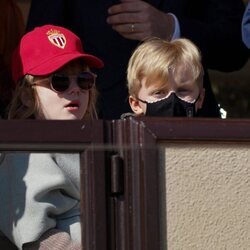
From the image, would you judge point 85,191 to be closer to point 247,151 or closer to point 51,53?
point 247,151

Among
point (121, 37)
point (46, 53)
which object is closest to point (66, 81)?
point (46, 53)

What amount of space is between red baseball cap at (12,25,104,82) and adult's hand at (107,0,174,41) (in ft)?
1.16

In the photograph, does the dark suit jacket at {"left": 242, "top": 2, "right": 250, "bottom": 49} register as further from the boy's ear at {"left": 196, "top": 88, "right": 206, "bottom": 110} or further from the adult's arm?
the boy's ear at {"left": 196, "top": 88, "right": 206, "bottom": 110}

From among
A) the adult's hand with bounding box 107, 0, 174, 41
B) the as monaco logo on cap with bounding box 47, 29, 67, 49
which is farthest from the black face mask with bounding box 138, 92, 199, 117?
the adult's hand with bounding box 107, 0, 174, 41

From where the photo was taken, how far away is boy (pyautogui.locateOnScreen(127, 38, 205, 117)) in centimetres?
433

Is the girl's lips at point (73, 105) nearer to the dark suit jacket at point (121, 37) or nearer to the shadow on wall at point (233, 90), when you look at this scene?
the dark suit jacket at point (121, 37)

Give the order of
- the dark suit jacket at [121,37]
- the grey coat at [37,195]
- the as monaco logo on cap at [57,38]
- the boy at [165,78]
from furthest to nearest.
→ the dark suit jacket at [121,37] → the as monaco logo on cap at [57,38] → the boy at [165,78] → the grey coat at [37,195]

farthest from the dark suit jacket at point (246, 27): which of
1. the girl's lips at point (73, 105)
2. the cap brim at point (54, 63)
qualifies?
the girl's lips at point (73, 105)

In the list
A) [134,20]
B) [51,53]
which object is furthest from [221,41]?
[51,53]

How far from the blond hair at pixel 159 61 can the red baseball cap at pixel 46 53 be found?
0.47 feet

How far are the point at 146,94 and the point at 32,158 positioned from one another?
114 cm

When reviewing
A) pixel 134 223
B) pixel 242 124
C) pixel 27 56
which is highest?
pixel 27 56

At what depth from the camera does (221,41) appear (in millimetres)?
4988

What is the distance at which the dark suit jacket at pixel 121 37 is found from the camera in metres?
4.95
